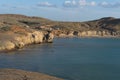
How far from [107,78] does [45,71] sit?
9.39m

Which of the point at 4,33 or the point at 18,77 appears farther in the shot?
the point at 4,33

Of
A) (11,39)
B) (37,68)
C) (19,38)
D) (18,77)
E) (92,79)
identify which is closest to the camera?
(18,77)

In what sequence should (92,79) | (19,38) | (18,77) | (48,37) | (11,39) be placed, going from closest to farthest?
(18,77), (92,79), (11,39), (19,38), (48,37)

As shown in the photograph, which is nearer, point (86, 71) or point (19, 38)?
point (86, 71)

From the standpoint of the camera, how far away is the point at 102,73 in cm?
5181

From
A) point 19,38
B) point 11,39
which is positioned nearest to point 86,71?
point 11,39

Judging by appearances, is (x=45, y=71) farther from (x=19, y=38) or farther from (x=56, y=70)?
(x=19, y=38)

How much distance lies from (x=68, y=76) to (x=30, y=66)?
1195 cm

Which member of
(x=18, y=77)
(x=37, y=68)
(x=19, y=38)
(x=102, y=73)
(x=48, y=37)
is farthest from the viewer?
(x=48, y=37)

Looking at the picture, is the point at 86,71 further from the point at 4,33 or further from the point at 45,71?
the point at 4,33

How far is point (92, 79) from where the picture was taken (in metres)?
45.7

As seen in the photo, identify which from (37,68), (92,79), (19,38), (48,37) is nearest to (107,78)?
(92,79)

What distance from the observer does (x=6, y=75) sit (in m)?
40.0

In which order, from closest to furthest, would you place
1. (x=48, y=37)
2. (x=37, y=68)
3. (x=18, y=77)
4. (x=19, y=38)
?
(x=18, y=77) < (x=37, y=68) < (x=19, y=38) < (x=48, y=37)
